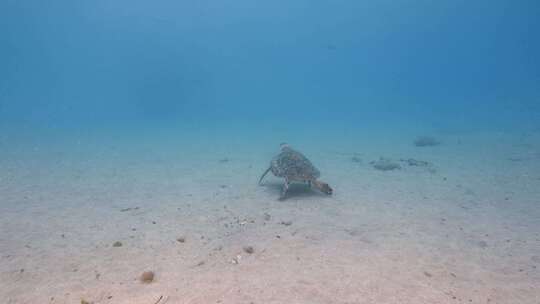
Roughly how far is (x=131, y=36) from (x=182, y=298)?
155m

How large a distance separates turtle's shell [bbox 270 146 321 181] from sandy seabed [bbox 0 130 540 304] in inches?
28.5

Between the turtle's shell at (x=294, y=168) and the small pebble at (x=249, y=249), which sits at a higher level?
the turtle's shell at (x=294, y=168)

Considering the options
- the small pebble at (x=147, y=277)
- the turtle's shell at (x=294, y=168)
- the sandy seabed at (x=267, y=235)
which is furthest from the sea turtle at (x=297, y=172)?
the small pebble at (x=147, y=277)

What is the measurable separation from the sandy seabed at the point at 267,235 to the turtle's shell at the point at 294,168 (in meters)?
0.72

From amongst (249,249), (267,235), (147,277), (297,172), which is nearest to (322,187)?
(297,172)

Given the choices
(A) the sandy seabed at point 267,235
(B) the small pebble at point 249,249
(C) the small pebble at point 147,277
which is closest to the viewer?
(A) the sandy seabed at point 267,235

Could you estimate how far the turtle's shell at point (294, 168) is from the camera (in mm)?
10164

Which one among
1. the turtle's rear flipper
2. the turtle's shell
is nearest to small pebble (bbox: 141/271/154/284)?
the turtle's shell

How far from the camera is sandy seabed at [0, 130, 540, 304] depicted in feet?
17.0

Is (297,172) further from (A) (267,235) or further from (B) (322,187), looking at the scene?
(A) (267,235)

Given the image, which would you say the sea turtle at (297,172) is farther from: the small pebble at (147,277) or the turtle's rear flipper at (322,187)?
the small pebble at (147,277)

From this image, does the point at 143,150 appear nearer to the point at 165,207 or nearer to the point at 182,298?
the point at 165,207

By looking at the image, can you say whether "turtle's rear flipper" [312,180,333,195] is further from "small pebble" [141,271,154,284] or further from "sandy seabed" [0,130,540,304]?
"small pebble" [141,271,154,284]

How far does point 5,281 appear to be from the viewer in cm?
550
